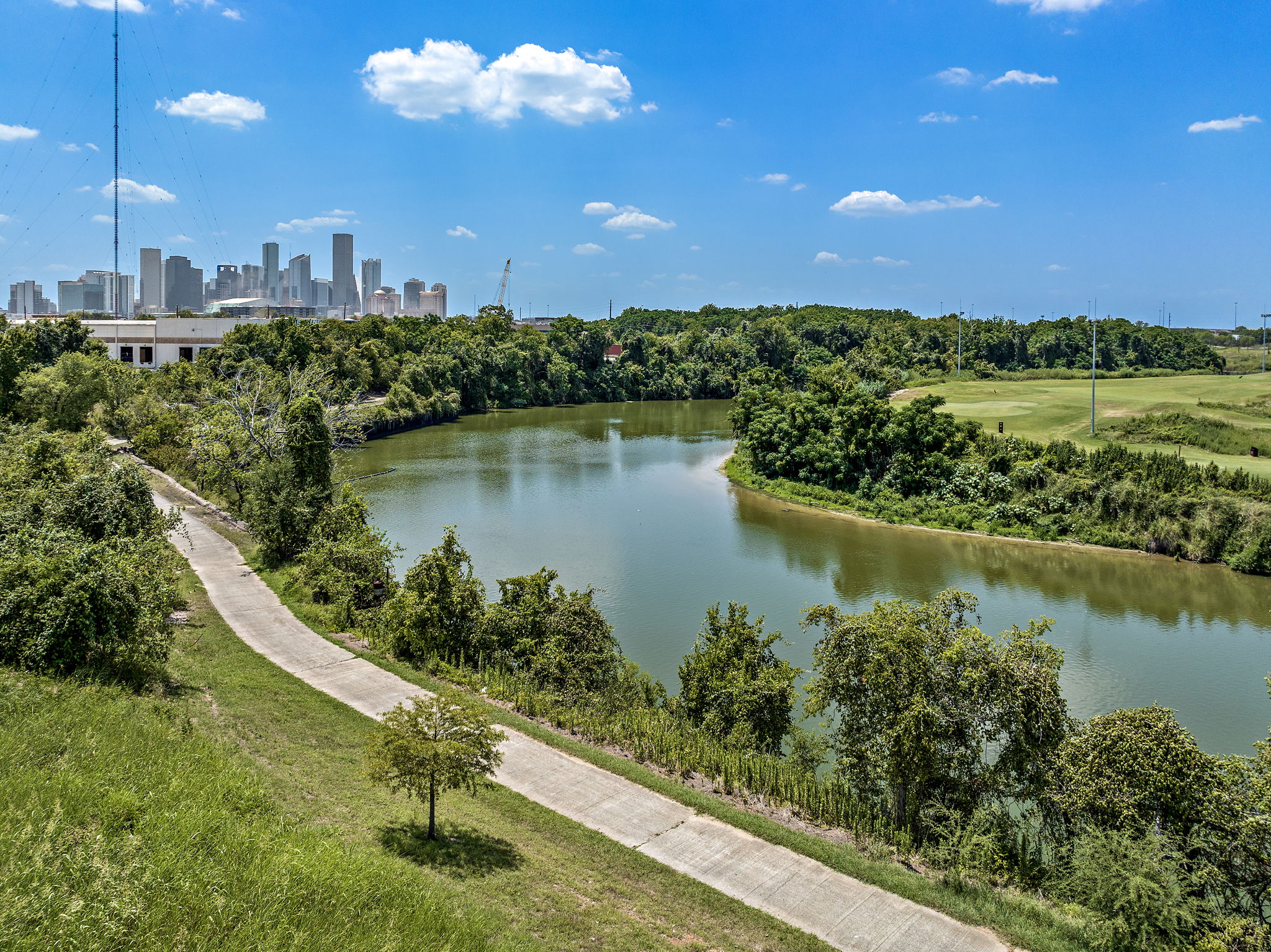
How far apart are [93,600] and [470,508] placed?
22.2 meters

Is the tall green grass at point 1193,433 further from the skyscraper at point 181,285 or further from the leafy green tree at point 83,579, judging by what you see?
the skyscraper at point 181,285

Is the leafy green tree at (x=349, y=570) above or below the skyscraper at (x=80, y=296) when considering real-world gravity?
below

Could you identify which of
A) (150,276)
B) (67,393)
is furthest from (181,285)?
(67,393)

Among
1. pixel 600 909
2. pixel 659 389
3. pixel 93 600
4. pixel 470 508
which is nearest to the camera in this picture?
pixel 600 909

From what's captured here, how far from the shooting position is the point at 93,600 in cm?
1232

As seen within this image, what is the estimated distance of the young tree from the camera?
900 cm

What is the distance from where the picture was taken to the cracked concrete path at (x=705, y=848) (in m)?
8.66

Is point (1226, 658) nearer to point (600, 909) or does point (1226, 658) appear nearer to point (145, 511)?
point (600, 909)

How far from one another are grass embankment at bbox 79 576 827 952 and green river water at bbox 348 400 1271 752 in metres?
7.52

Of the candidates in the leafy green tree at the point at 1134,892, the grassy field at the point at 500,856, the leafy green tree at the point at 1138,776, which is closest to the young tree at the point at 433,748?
the grassy field at the point at 500,856

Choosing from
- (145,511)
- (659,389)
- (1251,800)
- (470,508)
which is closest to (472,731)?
(1251,800)

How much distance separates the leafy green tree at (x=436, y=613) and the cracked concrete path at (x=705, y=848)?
38.9 inches

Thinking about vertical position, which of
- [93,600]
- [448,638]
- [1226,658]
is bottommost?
[1226,658]

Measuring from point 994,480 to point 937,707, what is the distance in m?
26.7
